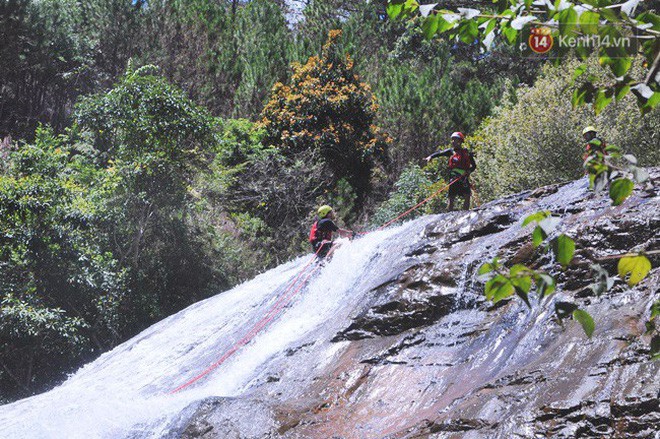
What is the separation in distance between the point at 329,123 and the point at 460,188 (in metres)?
11.8

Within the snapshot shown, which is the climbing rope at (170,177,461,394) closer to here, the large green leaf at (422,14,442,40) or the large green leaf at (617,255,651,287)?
the large green leaf at (422,14,442,40)

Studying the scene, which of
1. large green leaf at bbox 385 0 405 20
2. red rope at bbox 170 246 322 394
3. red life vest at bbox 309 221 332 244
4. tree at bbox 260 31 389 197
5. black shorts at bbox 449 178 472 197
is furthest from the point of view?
tree at bbox 260 31 389 197

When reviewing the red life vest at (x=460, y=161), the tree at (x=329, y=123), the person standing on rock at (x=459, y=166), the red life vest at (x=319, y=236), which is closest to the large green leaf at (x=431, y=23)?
the person standing on rock at (x=459, y=166)

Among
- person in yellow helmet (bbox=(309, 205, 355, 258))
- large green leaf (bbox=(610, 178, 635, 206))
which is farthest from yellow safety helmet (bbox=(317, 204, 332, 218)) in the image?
large green leaf (bbox=(610, 178, 635, 206))

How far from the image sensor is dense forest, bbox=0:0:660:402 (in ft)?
56.3

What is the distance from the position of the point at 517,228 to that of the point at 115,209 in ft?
39.3

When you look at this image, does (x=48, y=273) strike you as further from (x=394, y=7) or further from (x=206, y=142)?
(x=394, y=7)

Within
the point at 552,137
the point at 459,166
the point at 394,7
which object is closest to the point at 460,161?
the point at 459,166

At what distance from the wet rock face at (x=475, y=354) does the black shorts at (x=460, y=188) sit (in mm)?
1401

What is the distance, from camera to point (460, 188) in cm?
1208

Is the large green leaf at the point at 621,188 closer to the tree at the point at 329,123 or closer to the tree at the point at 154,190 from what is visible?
the tree at the point at 154,190

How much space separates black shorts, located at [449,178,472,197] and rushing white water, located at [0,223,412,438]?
0.88 meters

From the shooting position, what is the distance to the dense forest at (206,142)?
17156 millimetres

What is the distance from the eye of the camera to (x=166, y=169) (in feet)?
62.6
